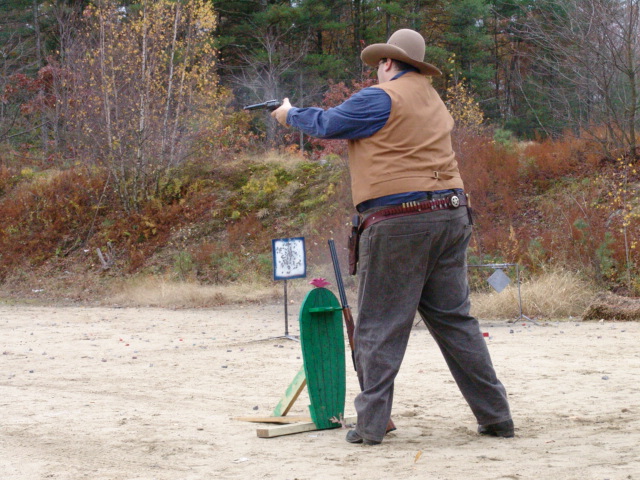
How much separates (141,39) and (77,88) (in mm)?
2381

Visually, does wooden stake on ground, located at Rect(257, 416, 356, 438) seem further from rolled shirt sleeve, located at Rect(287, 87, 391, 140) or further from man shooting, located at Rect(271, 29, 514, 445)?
rolled shirt sleeve, located at Rect(287, 87, 391, 140)

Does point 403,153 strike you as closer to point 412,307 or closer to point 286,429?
point 412,307

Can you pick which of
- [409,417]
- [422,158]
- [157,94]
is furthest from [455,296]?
[157,94]

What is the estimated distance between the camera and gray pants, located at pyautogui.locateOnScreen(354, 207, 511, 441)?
4090 millimetres

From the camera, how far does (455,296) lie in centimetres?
420

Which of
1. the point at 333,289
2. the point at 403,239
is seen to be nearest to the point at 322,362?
the point at 403,239

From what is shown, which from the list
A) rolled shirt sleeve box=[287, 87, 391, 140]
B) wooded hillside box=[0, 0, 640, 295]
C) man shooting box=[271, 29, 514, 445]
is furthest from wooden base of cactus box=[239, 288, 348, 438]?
wooded hillside box=[0, 0, 640, 295]

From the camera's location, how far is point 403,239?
13.3 ft

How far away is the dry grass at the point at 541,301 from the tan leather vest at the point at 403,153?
7716 mm

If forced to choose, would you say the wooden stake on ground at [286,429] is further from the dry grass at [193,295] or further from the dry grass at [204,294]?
the dry grass at [193,295]

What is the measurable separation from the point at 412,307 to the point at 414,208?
506mm

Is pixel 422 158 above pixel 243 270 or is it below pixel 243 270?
above

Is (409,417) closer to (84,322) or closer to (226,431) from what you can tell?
(226,431)

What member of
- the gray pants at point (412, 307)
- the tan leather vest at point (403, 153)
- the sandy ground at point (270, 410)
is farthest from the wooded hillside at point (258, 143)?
the tan leather vest at point (403, 153)
